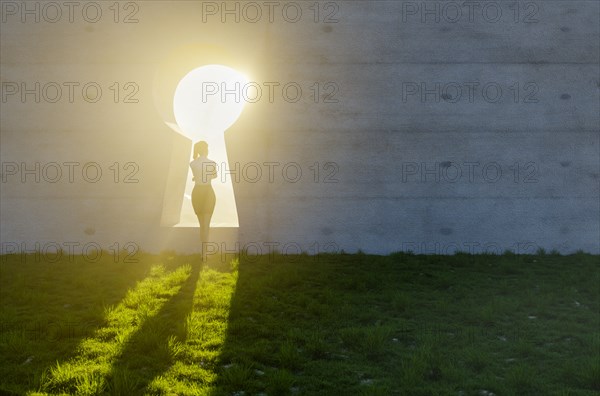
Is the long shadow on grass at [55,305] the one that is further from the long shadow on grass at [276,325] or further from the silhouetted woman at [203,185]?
Result: the long shadow on grass at [276,325]

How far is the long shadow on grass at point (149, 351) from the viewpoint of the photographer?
546cm

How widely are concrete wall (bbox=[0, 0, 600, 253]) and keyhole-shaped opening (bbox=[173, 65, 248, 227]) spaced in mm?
920

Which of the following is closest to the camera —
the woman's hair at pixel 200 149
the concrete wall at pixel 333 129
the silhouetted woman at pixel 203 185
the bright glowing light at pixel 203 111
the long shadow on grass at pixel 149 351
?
the long shadow on grass at pixel 149 351

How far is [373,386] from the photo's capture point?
545 cm

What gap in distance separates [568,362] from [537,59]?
7730 millimetres

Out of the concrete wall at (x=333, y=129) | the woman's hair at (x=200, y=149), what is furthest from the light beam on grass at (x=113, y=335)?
the concrete wall at (x=333, y=129)

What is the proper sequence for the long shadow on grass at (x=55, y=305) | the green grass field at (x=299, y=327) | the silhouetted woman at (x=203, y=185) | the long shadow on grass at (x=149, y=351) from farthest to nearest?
the silhouetted woman at (x=203, y=185)
the long shadow on grass at (x=55, y=305)
the green grass field at (x=299, y=327)
the long shadow on grass at (x=149, y=351)

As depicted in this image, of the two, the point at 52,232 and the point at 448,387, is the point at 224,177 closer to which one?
the point at 52,232

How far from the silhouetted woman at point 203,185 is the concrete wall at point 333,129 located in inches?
45.9

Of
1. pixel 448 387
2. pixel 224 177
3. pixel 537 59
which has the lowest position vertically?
pixel 448 387

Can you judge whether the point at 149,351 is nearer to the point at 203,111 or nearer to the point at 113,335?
the point at 113,335

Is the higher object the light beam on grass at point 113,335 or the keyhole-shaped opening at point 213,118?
the keyhole-shaped opening at point 213,118

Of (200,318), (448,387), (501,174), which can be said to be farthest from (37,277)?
(501,174)

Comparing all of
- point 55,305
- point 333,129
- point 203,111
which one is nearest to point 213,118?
point 203,111
